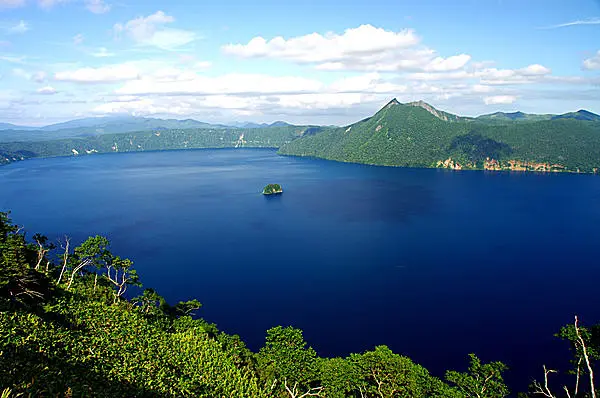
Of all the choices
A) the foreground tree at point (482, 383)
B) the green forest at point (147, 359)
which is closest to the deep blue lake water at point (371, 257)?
the foreground tree at point (482, 383)

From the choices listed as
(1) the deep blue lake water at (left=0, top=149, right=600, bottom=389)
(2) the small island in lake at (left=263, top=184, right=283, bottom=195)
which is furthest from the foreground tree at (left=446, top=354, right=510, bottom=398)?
(2) the small island in lake at (left=263, top=184, right=283, bottom=195)

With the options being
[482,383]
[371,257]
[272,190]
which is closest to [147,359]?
[482,383]

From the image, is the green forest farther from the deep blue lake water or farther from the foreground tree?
the deep blue lake water

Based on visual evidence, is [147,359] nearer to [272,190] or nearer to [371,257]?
[371,257]

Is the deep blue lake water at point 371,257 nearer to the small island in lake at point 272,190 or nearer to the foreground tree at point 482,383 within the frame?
the small island in lake at point 272,190

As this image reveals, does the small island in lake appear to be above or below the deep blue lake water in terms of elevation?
above

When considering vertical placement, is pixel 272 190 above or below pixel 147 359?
above
